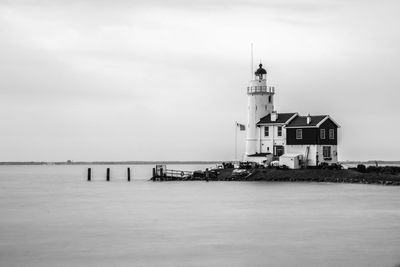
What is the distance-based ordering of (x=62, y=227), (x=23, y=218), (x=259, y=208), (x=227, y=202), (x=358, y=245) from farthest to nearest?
(x=227, y=202), (x=259, y=208), (x=23, y=218), (x=62, y=227), (x=358, y=245)

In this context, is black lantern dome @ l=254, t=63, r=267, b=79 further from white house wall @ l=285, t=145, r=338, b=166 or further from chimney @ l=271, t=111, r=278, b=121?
white house wall @ l=285, t=145, r=338, b=166

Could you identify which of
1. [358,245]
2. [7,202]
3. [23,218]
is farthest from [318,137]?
[358,245]

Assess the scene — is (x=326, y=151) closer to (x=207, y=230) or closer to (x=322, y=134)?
(x=322, y=134)

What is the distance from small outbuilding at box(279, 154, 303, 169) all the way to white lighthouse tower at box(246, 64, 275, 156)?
14.8ft

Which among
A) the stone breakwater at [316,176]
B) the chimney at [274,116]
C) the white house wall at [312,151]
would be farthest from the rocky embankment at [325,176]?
the chimney at [274,116]

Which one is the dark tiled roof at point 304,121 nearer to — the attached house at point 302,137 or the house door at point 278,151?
the attached house at point 302,137

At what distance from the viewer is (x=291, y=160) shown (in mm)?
71938

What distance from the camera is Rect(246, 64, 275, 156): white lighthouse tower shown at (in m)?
76.5

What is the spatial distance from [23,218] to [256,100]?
130ft

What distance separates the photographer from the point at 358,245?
2891cm

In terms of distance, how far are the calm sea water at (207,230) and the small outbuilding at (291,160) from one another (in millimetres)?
14357

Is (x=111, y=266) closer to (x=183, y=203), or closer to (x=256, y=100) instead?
(x=183, y=203)

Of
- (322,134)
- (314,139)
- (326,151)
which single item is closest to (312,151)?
(314,139)

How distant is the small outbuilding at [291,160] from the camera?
71.9 m
